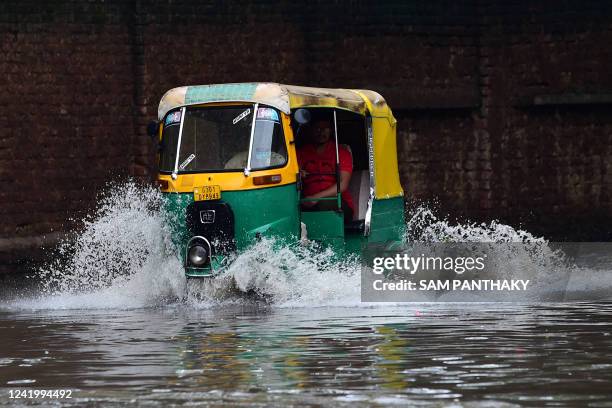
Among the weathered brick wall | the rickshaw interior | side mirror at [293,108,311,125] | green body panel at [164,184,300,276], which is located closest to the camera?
green body panel at [164,184,300,276]

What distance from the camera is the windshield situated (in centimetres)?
1280

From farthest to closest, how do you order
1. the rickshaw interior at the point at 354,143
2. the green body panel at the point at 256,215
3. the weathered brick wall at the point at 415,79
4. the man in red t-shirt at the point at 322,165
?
the weathered brick wall at the point at 415,79, the rickshaw interior at the point at 354,143, the man in red t-shirt at the point at 322,165, the green body panel at the point at 256,215

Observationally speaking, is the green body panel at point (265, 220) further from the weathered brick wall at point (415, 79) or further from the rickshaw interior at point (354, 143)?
the weathered brick wall at point (415, 79)

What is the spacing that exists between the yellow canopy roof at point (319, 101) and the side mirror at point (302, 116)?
0.17 meters

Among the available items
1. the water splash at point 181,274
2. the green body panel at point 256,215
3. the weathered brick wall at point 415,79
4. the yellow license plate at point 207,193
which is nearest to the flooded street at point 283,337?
the water splash at point 181,274

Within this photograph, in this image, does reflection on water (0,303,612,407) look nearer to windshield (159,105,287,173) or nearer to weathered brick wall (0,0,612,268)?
windshield (159,105,287,173)

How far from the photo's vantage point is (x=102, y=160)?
18.4m

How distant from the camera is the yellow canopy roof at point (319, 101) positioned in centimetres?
1293

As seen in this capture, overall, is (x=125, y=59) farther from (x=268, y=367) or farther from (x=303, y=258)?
(x=268, y=367)

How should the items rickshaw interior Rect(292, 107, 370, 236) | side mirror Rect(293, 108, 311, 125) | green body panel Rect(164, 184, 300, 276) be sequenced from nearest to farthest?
1. green body panel Rect(164, 184, 300, 276)
2. side mirror Rect(293, 108, 311, 125)
3. rickshaw interior Rect(292, 107, 370, 236)

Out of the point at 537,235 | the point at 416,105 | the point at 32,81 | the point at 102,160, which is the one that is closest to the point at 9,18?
the point at 32,81

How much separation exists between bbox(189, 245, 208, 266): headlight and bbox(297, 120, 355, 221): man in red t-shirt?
1.28 meters

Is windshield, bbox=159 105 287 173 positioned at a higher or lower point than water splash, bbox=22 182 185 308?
higher

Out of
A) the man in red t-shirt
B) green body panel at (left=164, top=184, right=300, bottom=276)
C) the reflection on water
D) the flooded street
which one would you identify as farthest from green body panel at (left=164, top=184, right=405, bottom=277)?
the reflection on water
